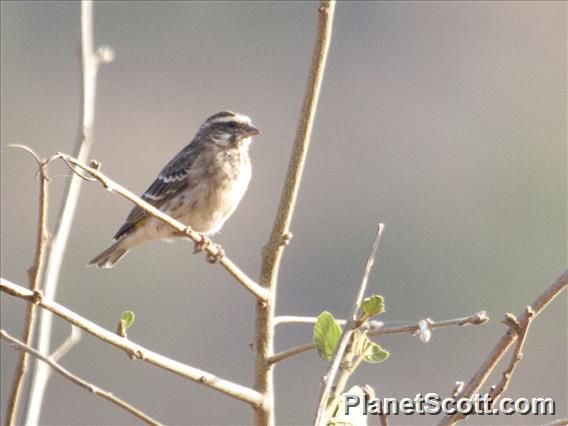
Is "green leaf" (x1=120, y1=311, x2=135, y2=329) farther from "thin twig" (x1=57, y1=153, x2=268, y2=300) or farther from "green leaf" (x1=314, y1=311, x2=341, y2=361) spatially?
"green leaf" (x1=314, y1=311, x2=341, y2=361)

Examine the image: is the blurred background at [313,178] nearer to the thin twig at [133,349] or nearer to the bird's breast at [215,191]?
the bird's breast at [215,191]

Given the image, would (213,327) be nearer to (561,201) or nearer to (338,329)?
(561,201)

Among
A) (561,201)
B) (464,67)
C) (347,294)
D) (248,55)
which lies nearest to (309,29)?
(248,55)

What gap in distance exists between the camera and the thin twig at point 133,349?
115 inches

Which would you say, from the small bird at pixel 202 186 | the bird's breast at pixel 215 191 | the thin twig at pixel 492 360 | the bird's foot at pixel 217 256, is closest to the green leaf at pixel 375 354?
the thin twig at pixel 492 360

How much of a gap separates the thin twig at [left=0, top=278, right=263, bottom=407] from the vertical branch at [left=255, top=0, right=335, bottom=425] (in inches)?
7.0

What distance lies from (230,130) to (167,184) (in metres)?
0.52

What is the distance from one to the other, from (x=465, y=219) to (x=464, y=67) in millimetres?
11347

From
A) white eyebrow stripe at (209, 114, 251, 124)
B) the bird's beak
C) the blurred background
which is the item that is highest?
the blurred background

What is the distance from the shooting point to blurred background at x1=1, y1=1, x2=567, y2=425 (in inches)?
1401

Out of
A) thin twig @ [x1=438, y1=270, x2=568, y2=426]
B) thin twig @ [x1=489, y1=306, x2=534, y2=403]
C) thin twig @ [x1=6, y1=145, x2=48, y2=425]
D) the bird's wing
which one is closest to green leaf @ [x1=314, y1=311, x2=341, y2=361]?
thin twig @ [x1=438, y1=270, x2=568, y2=426]

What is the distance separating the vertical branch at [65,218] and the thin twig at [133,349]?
628 millimetres

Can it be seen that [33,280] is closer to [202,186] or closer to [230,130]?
[202,186]

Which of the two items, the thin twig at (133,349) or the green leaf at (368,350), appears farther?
the green leaf at (368,350)
